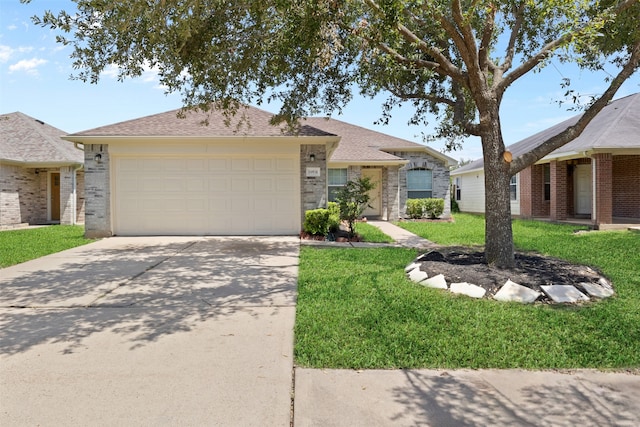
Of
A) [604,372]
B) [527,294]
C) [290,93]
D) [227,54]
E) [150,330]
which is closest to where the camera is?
[604,372]

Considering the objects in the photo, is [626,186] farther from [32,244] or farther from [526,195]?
[32,244]

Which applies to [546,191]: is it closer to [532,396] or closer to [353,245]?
[353,245]

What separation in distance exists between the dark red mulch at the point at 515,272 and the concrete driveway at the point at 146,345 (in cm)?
240

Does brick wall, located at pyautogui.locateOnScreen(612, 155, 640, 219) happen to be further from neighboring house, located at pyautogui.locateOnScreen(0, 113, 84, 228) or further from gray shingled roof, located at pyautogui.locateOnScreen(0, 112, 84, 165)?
gray shingled roof, located at pyautogui.locateOnScreen(0, 112, 84, 165)

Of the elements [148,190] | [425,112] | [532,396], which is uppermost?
[425,112]

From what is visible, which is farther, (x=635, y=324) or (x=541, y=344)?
(x=635, y=324)

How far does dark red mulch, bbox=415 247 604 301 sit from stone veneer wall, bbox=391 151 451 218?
12156 millimetres

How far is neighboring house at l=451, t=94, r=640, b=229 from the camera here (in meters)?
13.4

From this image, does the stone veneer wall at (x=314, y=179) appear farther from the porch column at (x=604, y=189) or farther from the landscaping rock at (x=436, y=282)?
the porch column at (x=604, y=189)

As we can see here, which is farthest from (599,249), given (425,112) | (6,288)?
(6,288)

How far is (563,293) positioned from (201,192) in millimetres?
9926

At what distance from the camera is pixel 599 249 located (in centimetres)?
930

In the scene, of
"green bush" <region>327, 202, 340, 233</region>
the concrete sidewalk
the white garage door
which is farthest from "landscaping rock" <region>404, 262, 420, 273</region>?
the white garage door

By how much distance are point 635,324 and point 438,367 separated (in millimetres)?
2539
